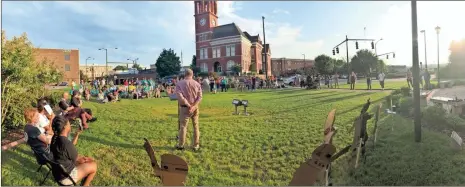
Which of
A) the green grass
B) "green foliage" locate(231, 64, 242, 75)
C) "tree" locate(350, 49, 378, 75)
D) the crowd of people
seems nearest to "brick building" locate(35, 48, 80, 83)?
the green grass

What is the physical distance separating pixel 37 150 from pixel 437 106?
7.17 metres

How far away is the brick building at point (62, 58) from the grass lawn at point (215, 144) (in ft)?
4.42

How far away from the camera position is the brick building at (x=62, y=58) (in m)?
5.95

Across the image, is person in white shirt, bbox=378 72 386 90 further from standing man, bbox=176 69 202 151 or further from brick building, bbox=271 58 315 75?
standing man, bbox=176 69 202 151

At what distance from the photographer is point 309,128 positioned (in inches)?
222

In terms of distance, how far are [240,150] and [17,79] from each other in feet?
14.1

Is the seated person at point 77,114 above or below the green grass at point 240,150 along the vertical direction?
above

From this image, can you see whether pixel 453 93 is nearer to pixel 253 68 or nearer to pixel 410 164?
pixel 410 164

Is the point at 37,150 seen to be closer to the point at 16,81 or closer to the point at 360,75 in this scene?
the point at 16,81

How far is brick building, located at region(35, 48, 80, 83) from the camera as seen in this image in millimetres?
5952

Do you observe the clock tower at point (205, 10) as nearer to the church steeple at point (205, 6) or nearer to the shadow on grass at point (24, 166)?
the church steeple at point (205, 6)

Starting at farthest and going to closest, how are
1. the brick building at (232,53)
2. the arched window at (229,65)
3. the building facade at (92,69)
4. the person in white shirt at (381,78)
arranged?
the arched window at (229,65) → the brick building at (232,53) → the building facade at (92,69) → the person in white shirt at (381,78)

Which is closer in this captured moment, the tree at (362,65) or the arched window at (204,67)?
the tree at (362,65)

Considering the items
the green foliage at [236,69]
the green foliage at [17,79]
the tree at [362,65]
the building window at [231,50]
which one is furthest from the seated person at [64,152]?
the building window at [231,50]
